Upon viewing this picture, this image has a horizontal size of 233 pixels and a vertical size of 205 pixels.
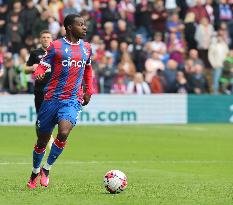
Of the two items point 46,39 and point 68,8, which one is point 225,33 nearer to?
point 68,8

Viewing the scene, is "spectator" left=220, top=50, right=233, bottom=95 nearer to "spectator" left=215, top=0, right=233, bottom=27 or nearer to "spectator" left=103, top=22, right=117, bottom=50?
"spectator" left=215, top=0, right=233, bottom=27

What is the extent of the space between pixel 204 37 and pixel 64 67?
19.2m

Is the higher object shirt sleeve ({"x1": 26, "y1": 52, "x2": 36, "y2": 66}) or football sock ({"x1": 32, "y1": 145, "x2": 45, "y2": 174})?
shirt sleeve ({"x1": 26, "y1": 52, "x2": 36, "y2": 66})

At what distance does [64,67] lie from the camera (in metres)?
12.0

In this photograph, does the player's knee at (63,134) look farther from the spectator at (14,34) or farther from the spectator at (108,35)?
the spectator at (108,35)

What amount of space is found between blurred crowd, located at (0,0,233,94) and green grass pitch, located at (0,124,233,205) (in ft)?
8.22

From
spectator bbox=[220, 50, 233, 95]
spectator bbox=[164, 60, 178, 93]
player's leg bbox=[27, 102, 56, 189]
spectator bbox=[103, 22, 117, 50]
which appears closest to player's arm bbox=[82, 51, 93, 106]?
player's leg bbox=[27, 102, 56, 189]

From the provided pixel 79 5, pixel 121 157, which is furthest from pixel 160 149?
pixel 79 5

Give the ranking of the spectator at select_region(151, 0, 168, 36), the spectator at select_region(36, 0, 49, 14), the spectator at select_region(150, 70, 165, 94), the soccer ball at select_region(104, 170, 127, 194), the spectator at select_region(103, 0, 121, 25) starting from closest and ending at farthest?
the soccer ball at select_region(104, 170, 127, 194) → the spectator at select_region(150, 70, 165, 94) → the spectator at select_region(36, 0, 49, 14) → the spectator at select_region(103, 0, 121, 25) → the spectator at select_region(151, 0, 168, 36)

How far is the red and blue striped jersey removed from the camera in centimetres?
1196

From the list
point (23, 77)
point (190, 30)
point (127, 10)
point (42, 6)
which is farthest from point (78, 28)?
point (190, 30)

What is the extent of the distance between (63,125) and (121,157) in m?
5.86

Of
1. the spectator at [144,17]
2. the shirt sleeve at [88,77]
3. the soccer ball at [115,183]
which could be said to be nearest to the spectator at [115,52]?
the spectator at [144,17]

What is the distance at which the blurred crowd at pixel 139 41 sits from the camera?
2836cm
